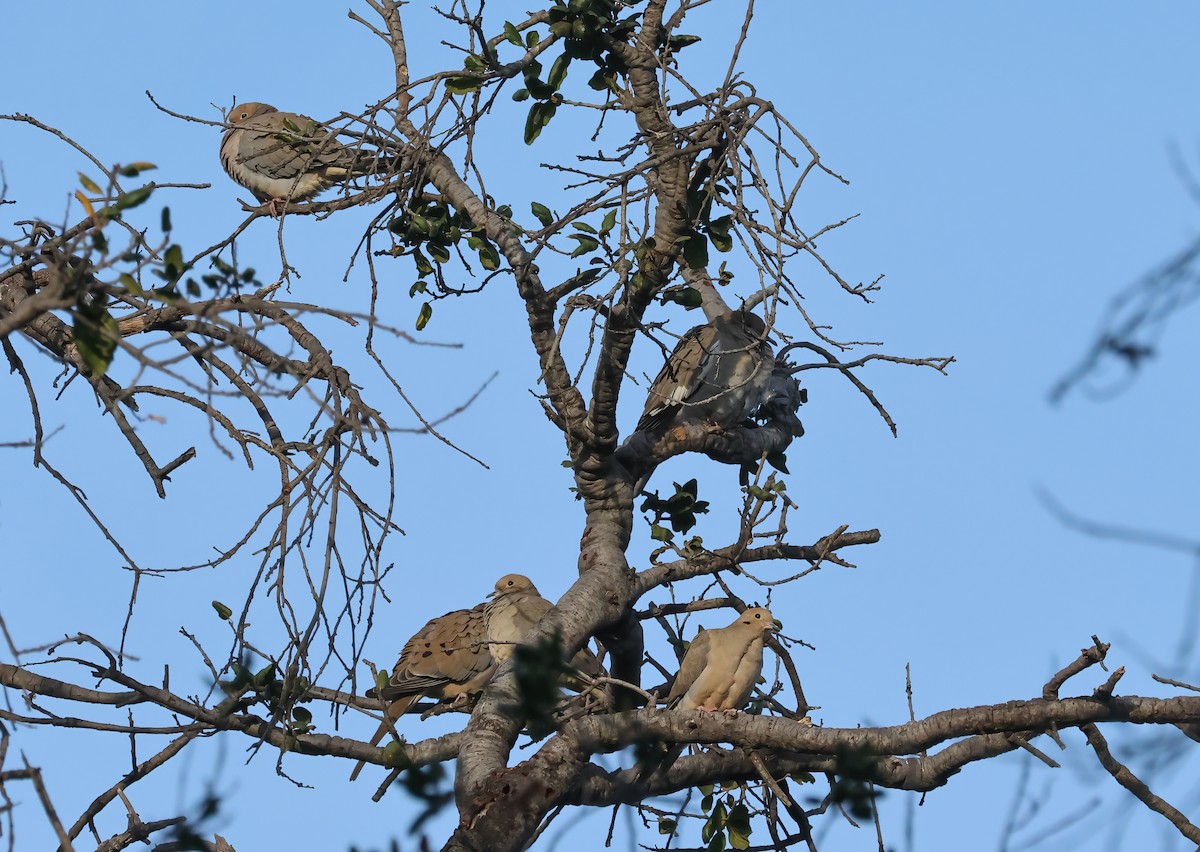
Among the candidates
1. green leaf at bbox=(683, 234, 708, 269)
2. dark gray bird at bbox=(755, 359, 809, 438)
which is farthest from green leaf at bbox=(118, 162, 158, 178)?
dark gray bird at bbox=(755, 359, 809, 438)

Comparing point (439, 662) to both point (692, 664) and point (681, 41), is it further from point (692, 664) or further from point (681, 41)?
point (681, 41)

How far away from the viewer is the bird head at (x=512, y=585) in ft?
22.4

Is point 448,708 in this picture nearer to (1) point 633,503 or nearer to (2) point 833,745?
(1) point 633,503

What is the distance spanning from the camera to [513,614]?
6379mm

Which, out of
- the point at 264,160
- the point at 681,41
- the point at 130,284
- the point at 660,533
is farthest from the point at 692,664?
the point at 264,160

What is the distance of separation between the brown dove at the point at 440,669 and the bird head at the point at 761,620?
4.73 ft

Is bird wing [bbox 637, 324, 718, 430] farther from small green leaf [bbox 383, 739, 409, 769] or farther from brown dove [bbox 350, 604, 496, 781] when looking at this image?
small green leaf [bbox 383, 739, 409, 769]

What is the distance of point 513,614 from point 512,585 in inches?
18.2

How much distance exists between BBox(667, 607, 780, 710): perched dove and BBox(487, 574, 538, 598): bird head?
1.87 metres

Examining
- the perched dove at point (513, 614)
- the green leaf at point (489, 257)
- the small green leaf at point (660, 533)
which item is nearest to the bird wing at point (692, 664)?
the small green leaf at point (660, 533)

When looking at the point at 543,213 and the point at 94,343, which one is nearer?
the point at 94,343

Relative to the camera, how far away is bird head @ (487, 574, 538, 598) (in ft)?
22.4

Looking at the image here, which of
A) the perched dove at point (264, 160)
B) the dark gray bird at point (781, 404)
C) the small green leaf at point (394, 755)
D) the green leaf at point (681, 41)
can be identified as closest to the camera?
the small green leaf at point (394, 755)

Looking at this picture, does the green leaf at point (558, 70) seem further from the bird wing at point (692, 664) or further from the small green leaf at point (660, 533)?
the bird wing at point (692, 664)
